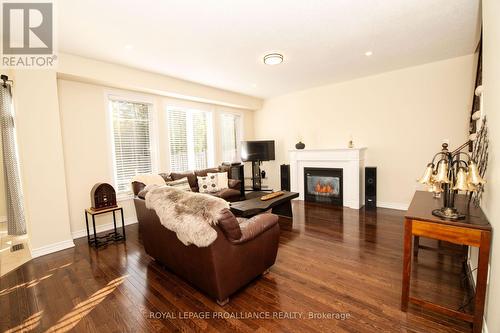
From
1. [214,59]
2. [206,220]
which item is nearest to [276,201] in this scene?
[206,220]

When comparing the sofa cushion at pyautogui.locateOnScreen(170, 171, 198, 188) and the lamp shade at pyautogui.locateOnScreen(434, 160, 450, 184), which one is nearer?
the lamp shade at pyautogui.locateOnScreen(434, 160, 450, 184)

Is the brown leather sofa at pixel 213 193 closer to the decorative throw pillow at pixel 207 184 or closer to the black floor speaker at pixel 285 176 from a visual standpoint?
the decorative throw pillow at pixel 207 184

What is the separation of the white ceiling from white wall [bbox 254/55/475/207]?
15.5 inches

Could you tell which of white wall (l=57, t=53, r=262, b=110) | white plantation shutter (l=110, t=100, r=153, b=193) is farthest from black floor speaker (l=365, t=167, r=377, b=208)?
white plantation shutter (l=110, t=100, r=153, b=193)

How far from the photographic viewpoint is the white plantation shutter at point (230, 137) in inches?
253

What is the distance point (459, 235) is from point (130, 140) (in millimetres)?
4996

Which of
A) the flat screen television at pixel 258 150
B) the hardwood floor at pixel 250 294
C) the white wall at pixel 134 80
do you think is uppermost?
the white wall at pixel 134 80

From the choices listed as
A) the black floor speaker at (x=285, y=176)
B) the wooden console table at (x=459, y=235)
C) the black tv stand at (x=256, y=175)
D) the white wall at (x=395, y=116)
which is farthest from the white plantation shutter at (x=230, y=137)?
the wooden console table at (x=459, y=235)

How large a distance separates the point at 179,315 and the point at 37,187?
2820 millimetres

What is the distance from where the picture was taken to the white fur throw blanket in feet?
5.87

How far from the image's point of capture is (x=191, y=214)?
1.87 metres

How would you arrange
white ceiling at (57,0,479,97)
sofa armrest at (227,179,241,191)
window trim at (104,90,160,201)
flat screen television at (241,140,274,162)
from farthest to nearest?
flat screen television at (241,140,274,162) → sofa armrest at (227,179,241,191) → window trim at (104,90,160,201) → white ceiling at (57,0,479,97)

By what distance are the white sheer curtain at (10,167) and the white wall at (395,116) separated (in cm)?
588

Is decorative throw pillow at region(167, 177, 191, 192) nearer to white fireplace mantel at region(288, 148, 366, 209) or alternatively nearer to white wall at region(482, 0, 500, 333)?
white fireplace mantel at region(288, 148, 366, 209)
